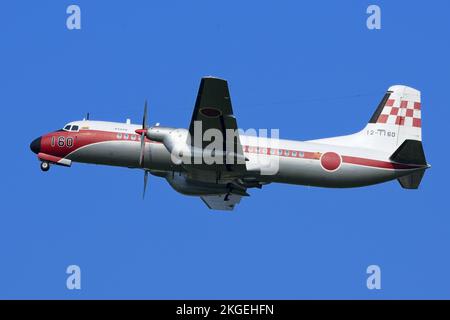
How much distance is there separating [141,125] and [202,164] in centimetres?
376

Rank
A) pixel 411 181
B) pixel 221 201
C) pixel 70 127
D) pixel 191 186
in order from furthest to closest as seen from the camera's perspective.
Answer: pixel 221 201, pixel 70 127, pixel 191 186, pixel 411 181

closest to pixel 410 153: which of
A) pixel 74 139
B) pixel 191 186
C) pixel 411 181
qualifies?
pixel 411 181

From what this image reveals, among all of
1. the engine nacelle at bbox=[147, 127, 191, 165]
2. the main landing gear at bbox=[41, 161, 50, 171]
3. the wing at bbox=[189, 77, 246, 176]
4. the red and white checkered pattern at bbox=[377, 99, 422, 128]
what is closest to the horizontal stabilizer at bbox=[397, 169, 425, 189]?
the red and white checkered pattern at bbox=[377, 99, 422, 128]

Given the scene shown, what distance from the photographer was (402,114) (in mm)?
35500

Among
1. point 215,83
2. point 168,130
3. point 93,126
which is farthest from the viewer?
point 93,126

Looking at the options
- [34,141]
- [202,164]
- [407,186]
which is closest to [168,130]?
[202,164]

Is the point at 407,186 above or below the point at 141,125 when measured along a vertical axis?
below

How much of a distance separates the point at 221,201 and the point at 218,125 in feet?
21.8

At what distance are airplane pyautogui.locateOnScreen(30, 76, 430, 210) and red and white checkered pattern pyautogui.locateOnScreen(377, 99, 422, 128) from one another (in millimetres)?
40

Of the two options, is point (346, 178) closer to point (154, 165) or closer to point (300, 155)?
point (300, 155)

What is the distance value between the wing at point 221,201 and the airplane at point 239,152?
68cm

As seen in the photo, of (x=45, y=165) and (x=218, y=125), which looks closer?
(x=218, y=125)

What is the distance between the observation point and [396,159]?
33.6m

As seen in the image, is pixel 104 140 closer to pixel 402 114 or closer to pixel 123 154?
pixel 123 154
